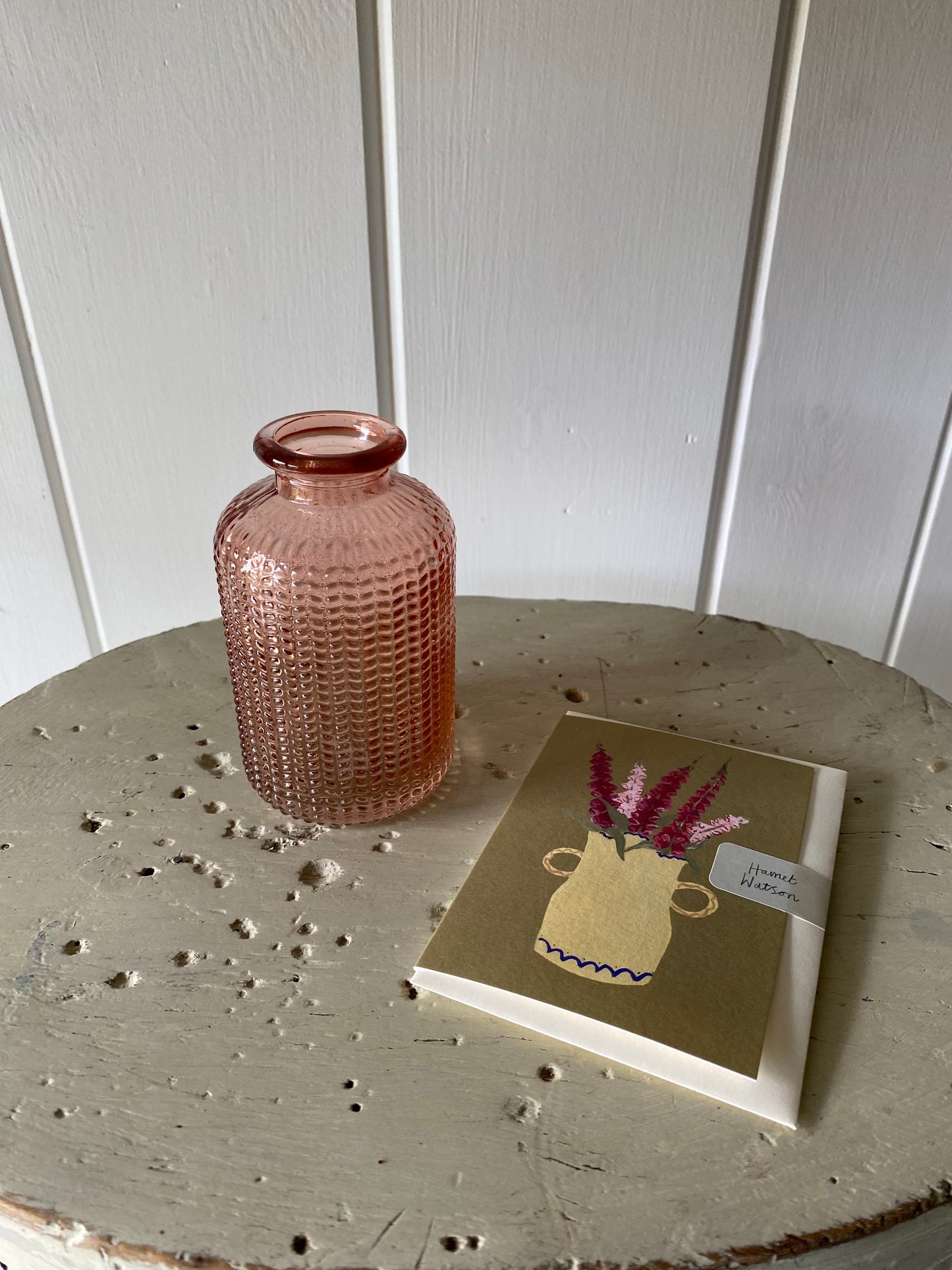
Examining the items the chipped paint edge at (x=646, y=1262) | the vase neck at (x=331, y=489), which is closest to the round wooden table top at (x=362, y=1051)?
the chipped paint edge at (x=646, y=1262)

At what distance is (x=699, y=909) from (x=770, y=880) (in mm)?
44

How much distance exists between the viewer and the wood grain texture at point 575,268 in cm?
65

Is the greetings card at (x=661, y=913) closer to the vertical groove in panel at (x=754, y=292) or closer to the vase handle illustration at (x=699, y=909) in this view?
the vase handle illustration at (x=699, y=909)

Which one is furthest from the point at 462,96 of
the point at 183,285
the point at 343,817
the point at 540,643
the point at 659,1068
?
the point at 659,1068

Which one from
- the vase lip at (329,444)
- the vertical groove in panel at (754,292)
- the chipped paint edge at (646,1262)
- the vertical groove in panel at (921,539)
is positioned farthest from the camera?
the vertical groove in panel at (921,539)

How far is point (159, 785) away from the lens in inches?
22.5

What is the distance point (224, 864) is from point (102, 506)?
435 mm

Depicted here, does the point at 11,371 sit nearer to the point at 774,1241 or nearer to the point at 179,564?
the point at 179,564

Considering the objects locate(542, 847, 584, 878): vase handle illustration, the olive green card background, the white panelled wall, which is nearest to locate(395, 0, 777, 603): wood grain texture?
the white panelled wall

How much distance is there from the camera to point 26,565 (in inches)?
33.8

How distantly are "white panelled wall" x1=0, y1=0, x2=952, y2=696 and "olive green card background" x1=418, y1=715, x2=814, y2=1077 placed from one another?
0.98ft

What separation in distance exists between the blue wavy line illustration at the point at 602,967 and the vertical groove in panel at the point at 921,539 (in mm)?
539

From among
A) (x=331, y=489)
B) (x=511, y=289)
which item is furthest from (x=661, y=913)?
(x=511, y=289)

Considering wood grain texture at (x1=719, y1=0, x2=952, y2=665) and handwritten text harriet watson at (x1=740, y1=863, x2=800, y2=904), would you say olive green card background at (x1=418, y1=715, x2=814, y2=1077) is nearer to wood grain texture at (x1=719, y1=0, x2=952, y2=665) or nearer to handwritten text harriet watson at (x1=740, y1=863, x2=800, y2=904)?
handwritten text harriet watson at (x1=740, y1=863, x2=800, y2=904)
